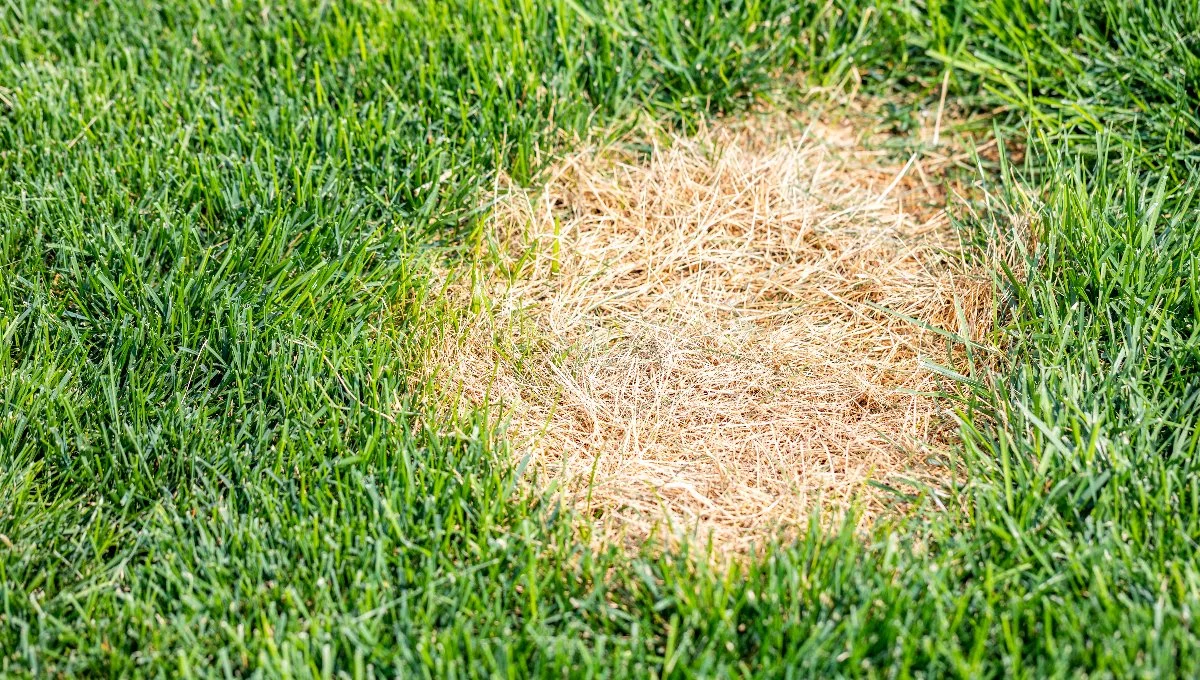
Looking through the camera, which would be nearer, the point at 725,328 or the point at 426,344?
the point at 426,344

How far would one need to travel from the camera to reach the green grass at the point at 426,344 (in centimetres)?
195

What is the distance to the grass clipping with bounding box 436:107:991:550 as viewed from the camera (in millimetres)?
2391

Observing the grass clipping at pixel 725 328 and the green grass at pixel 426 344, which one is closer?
the green grass at pixel 426 344

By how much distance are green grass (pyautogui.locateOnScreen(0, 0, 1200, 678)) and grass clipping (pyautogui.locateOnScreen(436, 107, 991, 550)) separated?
0.13 meters

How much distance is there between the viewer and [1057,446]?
7.07 ft

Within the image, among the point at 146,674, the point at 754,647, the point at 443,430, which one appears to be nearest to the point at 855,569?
the point at 754,647

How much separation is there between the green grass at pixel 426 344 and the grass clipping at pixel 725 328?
13 cm

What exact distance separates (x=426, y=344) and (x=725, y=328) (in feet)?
2.45

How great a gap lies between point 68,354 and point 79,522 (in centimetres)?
44

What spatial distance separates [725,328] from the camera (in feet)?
9.09

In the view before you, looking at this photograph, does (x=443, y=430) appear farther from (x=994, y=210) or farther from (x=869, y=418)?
(x=994, y=210)

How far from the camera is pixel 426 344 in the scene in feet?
8.53

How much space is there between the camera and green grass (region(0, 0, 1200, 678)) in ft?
6.38

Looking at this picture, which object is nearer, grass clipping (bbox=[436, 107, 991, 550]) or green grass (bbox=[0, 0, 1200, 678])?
green grass (bbox=[0, 0, 1200, 678])
